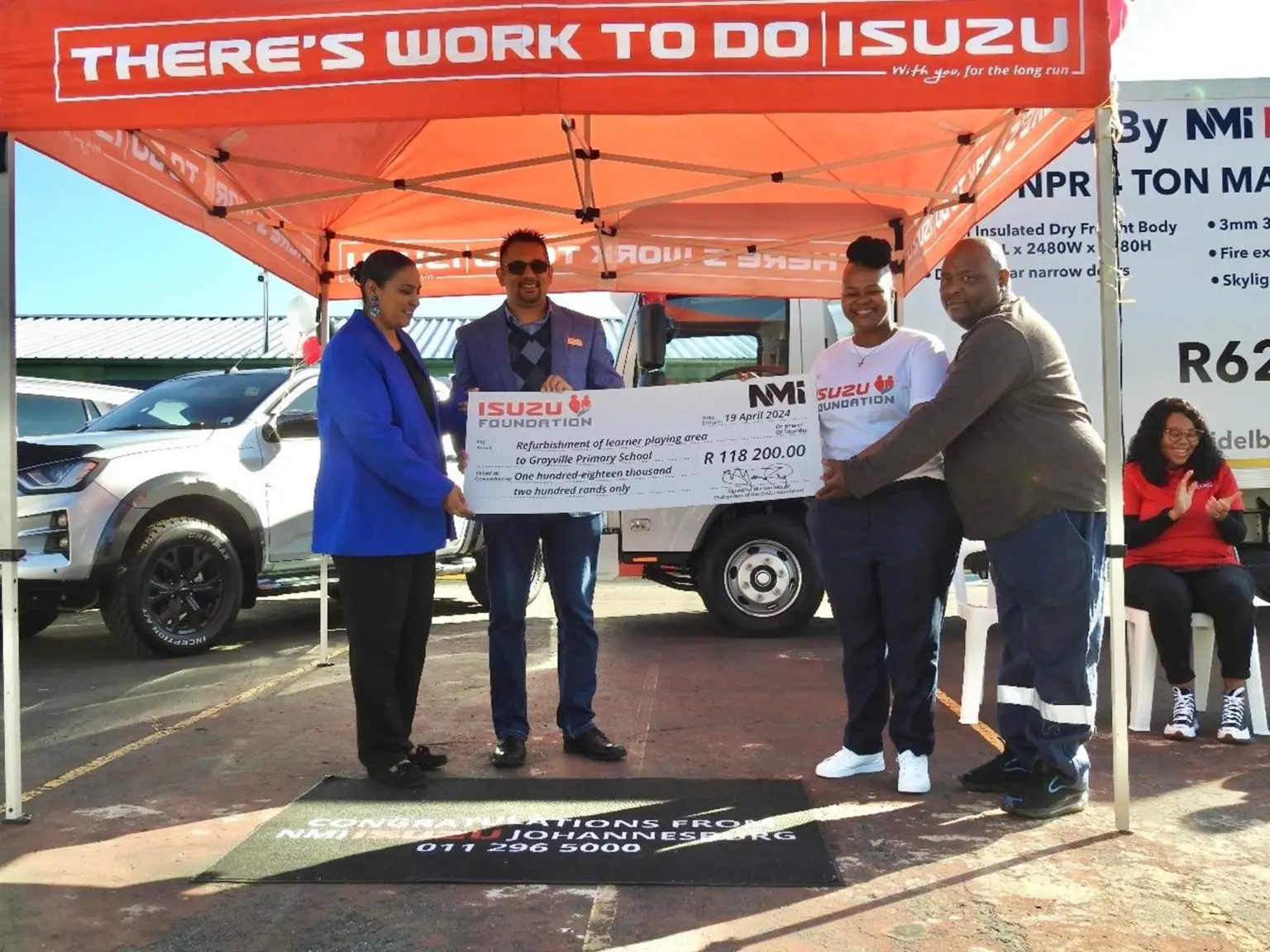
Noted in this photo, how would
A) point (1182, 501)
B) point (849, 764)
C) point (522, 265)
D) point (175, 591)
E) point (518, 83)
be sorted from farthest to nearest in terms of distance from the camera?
point (175, 591) < point (1182, 501) < point (522, 265) < point (849, 764) < point (518, 83)

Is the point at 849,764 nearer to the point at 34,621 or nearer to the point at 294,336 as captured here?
the point at 294,336

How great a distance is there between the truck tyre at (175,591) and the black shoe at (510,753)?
329 centimetres

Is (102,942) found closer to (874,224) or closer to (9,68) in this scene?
(9,68)

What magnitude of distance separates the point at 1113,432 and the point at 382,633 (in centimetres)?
262

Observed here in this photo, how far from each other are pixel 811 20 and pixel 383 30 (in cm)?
128

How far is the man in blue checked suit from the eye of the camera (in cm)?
429

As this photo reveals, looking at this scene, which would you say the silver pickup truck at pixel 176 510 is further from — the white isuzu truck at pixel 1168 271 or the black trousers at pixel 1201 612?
the black trousers at pixel 1201 612

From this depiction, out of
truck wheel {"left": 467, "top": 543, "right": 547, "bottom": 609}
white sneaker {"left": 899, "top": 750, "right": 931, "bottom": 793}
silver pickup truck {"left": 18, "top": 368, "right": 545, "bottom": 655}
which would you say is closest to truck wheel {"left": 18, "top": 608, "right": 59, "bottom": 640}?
silver pickup truck {"left": 18, "top": 368, "right": 545, "bottom": 655}

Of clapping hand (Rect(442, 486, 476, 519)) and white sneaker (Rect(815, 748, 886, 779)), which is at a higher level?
clapping hand (Rect(442, 486, 476, 519))

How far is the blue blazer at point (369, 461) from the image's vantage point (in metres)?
3.86

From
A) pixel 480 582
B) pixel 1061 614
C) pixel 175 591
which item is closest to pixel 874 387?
pixel 1061 614

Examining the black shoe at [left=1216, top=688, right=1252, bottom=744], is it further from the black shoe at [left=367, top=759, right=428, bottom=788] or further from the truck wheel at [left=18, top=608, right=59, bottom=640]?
the truck wheel at [left=18, top=608, right=59, bottom=640]

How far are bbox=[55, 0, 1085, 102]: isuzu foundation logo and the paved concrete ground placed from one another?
7.77 ft

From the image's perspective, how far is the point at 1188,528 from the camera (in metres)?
4.97
